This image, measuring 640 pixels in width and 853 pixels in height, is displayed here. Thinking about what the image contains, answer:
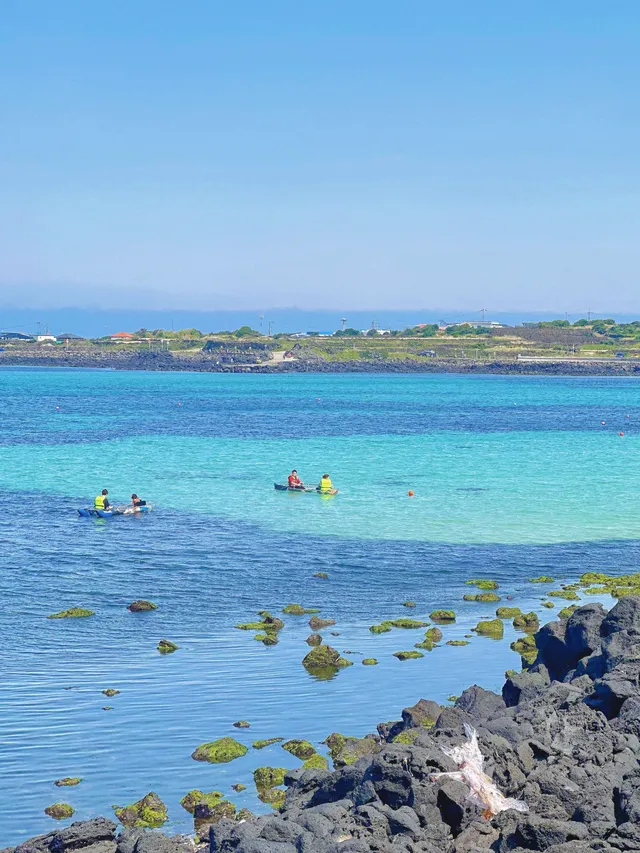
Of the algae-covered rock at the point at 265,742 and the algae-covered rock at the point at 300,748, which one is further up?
the algae-covered rock at the point at 300,748

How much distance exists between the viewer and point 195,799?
16703mm

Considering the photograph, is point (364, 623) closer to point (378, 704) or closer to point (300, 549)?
point (378, 704)

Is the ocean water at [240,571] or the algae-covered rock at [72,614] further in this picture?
the algae-covered rock at [72,614]

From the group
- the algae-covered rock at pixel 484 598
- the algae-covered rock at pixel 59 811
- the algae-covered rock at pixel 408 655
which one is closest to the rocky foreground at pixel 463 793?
the algae-covered rock at pixel 59 811

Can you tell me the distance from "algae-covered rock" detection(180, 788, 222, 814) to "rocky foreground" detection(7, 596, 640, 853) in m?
0.96

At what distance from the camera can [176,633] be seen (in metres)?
26.2

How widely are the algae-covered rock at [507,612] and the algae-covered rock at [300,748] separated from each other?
10.4 meters

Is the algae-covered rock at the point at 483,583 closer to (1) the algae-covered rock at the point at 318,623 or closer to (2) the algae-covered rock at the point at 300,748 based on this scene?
(1) the algae-covered rock at the point at 318,623

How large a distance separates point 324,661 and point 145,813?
784 cm

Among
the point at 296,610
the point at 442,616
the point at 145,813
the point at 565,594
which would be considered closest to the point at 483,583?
the point at 565,594

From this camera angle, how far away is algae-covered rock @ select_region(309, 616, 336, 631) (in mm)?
26828

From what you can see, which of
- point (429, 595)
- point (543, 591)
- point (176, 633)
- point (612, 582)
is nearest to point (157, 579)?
point (176, 633)

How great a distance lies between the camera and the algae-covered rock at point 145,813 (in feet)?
52.3

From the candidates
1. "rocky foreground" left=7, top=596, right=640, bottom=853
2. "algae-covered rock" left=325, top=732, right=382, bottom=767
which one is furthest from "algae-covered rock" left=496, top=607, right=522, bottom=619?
"algae-covered rock" left=325, top=732, right=382, bottom=767
